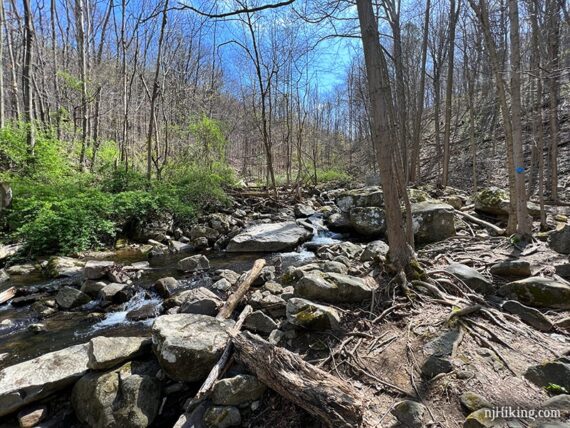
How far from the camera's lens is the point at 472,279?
4.04 meters

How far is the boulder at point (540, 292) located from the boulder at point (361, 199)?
6369mm

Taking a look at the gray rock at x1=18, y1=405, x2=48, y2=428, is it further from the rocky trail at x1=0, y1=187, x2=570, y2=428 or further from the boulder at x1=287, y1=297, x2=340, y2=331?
the boulder at x1=287, y1=297, x2=340, y2=331

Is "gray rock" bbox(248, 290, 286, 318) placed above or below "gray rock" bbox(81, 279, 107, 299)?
above

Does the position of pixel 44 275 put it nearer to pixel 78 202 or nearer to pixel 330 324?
pixel 78 202

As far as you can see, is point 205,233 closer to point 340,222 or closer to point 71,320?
point 340,222

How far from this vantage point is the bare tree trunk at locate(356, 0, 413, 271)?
11.7ft

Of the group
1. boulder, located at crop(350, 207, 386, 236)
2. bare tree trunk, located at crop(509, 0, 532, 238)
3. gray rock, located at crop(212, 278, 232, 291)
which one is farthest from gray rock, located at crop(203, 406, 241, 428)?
boulder, located at crop(350, 207, 386, 236)

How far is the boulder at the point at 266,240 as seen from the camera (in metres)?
8.93

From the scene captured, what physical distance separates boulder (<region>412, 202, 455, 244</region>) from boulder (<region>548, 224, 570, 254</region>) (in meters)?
2.39

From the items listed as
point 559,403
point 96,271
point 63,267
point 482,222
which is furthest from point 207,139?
point 559,403

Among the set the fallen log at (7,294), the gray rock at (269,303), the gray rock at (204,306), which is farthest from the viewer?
the fallen log at (7,294)

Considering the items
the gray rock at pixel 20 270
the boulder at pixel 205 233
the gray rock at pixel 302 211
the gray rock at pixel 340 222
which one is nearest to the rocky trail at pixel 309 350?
the gray rock at pixel 20 270

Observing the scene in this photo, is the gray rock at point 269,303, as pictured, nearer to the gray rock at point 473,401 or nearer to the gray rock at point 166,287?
the gray rock at point 473,401

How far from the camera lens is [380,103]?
142 inches
